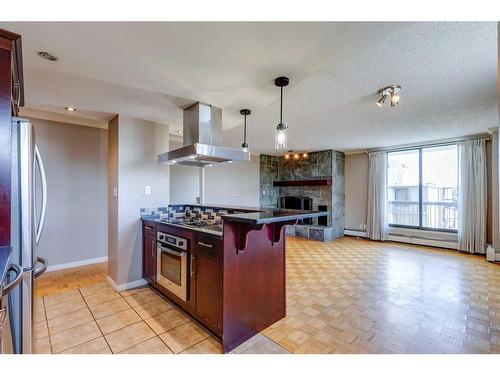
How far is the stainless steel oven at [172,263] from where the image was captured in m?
2.24

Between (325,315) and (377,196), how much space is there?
4207mm

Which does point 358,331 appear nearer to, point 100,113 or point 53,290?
point 53,290

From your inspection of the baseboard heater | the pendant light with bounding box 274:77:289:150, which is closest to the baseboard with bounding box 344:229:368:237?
the baseboard heater

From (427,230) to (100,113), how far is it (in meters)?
6.55

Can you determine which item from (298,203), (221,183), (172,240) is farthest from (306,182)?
(172,240)

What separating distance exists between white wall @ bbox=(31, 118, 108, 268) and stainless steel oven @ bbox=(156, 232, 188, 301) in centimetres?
197

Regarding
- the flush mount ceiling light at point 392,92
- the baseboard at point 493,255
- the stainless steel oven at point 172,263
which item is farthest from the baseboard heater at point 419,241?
the stainless steel oven at point 172,263

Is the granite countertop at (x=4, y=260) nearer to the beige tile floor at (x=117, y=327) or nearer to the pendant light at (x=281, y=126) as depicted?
the beige tile floor at (x=117, y=327)

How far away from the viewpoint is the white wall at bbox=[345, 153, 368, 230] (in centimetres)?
614

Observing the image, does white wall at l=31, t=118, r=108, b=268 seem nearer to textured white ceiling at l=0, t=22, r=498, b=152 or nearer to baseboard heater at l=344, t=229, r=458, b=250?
textured white ceiling at l=0, t=22, r=498, b=152

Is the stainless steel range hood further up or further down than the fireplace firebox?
further up

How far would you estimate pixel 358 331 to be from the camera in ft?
6.80

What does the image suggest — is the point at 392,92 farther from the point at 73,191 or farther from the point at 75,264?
the point at 75,264
